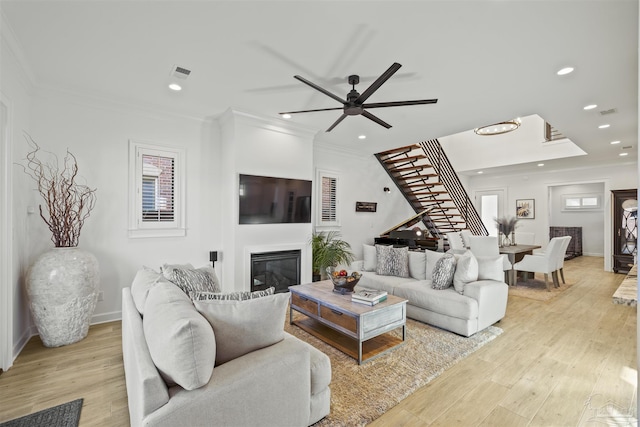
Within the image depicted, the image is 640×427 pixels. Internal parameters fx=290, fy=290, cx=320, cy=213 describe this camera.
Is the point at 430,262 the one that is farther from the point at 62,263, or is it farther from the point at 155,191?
the point at 62,263

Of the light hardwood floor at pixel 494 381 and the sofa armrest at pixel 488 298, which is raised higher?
the sofa armrest at pixel 488 298

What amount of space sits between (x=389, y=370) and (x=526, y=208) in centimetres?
Result: 884

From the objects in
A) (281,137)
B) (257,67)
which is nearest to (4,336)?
(257,67)

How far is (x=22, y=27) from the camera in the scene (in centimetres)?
238

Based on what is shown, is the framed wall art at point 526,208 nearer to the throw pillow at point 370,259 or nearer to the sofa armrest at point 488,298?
the sofa armrest at point 488,298

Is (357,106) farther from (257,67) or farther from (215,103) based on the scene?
(215,103)

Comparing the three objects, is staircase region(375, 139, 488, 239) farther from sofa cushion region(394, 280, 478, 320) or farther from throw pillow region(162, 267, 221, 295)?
throw pillow region(162, 267, 221, 295)

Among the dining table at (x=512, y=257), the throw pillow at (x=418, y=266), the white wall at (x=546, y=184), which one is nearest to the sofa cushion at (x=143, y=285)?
the throw pillow at (x=418, y=266)

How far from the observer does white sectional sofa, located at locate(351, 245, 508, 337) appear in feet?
10.7

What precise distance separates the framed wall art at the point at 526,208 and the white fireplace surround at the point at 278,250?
25.4 ft

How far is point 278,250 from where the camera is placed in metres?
4.66

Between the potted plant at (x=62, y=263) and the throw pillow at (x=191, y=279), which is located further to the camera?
the potted plant at (x=62, y=263)

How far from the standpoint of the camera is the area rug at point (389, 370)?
206 cm

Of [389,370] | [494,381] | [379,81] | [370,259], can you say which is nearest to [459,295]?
[494,381]
